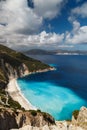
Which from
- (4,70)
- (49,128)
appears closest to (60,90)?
(4,70)

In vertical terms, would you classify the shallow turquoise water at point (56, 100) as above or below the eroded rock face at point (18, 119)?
below

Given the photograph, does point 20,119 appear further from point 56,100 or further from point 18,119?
point 56,100

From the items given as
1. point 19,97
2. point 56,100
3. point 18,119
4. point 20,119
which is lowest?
point 56,100

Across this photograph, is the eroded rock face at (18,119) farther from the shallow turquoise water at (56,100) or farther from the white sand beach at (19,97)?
the white sand beach at (19,97)

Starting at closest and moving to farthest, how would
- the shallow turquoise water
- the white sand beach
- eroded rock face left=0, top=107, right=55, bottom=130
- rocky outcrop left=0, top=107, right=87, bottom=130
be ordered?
rocky outcrop left=0, top=107, right=87, bottom=130
eroded rock face left=0, top=107, right=55, bottom=130
the shallow turquoise water
the white sand beach

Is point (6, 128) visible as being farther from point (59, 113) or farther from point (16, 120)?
point (59, 113)

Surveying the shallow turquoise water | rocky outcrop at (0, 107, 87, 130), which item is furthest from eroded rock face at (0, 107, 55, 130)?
the shallow turquoise water

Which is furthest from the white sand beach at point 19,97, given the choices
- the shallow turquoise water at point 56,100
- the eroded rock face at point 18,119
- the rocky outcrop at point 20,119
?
the rocky outcrop at point 20,119

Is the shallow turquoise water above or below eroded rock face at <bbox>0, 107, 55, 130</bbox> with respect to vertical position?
below

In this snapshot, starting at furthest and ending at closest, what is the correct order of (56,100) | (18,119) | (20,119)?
(56,100) < (20,119) < (18,119)

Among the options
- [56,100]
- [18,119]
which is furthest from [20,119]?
[56,100]

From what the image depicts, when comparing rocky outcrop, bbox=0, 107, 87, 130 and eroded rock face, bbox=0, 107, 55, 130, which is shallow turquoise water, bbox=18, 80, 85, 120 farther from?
rocky outcrop, bbox=0, 107, 87, 130
